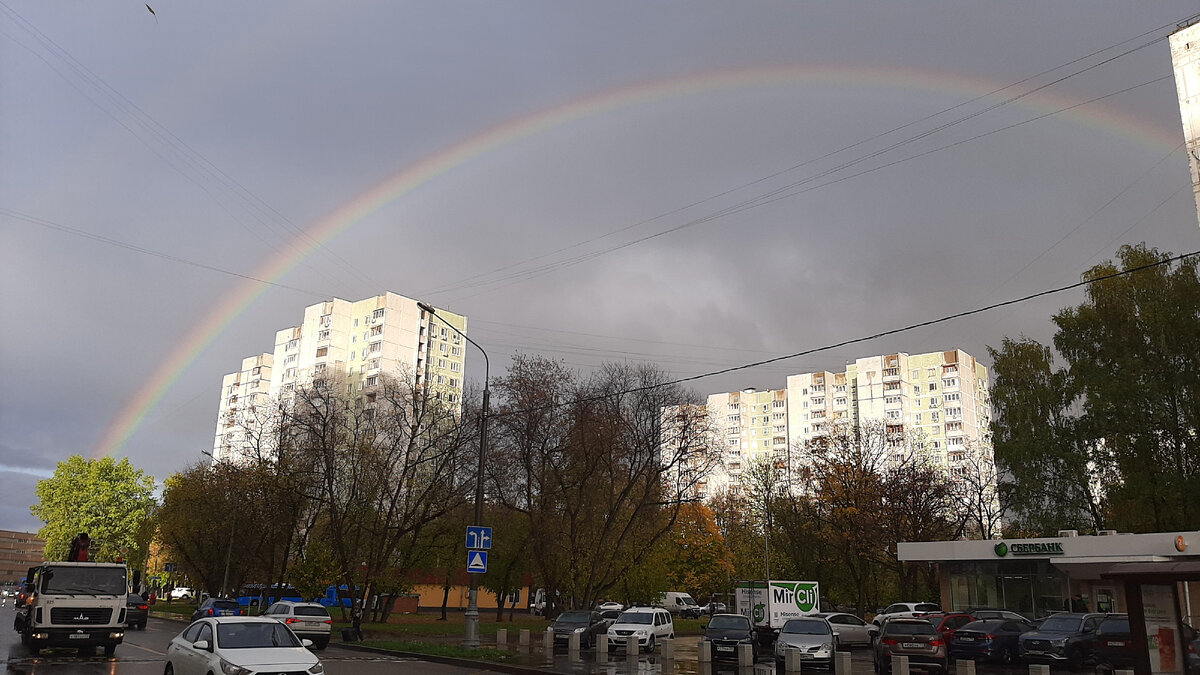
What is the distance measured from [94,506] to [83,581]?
3145 inches

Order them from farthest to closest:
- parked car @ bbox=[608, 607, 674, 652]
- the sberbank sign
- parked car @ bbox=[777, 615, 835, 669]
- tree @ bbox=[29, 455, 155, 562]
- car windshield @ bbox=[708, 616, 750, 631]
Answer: tree @ bbox=[29, 455, 155, 562] → the sberbank sign → parked car @ bbox=[608, 607, 674, 652] → car windshield @ bbox=[708, 616, 750, 631] → parked car @ bbox=[777, 615, 835, 669]

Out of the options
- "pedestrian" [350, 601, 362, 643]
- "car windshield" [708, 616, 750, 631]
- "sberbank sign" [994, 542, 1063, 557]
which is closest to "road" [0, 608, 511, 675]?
"pedestrian" [350, 601, 362, 643]

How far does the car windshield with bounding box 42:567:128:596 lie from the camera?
2245 centimetres

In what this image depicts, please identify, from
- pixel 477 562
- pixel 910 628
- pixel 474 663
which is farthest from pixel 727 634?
pixel 477 562

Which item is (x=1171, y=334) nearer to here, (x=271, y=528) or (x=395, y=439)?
(x=395, y=439)

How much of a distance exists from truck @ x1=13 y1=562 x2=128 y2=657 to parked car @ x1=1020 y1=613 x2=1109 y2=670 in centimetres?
2706

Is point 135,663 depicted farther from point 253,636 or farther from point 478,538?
point 253,636

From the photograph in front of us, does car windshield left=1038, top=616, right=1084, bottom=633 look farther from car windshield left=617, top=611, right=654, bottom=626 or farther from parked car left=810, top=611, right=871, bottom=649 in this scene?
car windshield left=617, top=611, right=654, bottom=626

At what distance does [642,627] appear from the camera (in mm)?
31547

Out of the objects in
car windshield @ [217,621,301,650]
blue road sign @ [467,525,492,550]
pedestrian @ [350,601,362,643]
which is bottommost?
pedestrian @ [350,601,362,643]

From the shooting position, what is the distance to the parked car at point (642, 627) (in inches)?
1217

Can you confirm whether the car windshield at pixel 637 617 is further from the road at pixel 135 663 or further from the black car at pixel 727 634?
the road at pixel 135 663

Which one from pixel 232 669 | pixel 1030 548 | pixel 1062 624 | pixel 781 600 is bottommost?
pixel 781 600

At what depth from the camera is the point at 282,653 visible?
13242 mm
